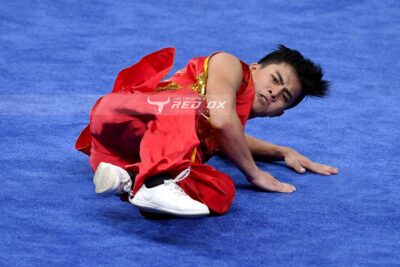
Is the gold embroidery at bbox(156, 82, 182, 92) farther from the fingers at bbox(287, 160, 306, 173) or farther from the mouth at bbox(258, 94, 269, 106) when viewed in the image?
the fingers at bbox(287, 160, 306, 173)

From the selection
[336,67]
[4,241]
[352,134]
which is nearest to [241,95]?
[352,134]

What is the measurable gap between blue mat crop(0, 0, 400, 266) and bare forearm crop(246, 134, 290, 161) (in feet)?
0.14

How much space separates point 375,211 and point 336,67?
126cm

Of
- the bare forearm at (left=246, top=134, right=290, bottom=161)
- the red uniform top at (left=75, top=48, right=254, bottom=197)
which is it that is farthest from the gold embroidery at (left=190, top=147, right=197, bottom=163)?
the bare forearm at (left=246, top=134, right=290, bottom=161)

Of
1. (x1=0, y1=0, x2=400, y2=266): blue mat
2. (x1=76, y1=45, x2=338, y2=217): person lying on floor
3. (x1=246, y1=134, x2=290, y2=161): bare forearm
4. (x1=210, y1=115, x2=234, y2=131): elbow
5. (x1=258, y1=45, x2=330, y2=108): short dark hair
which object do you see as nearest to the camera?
(x1=0, y1=0, x2=400, y2=266): blue mat

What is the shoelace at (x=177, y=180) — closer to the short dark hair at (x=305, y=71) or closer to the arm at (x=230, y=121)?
the arm at (x=230, y=121)

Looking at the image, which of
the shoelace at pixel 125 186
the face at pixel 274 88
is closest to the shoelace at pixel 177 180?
the shoelace at pixel 125 186

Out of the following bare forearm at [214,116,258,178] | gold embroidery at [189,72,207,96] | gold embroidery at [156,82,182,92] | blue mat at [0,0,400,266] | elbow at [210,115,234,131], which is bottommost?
blue mat at [0,0,400,266]

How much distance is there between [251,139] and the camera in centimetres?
269

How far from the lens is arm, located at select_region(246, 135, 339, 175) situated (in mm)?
2611

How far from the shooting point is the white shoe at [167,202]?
214cm

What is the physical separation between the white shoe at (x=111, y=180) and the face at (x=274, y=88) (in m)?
0.46

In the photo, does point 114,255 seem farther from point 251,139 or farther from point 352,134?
point 352,134

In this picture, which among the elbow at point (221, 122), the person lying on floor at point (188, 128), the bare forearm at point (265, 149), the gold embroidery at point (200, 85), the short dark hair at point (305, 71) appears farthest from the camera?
the bare forearm at point (265, 149)
